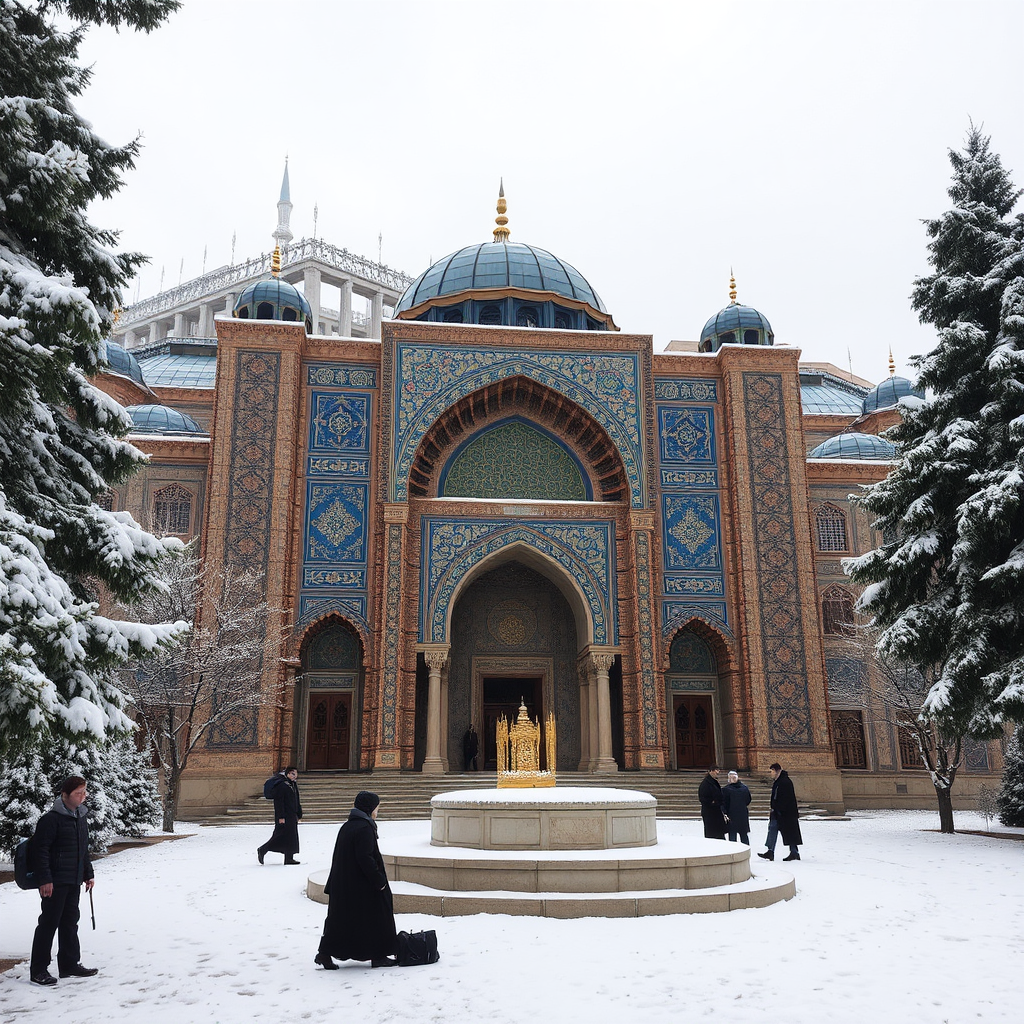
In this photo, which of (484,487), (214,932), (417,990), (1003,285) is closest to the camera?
(417,990)

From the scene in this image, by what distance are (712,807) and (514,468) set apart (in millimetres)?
13690

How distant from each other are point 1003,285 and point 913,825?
10.0 m

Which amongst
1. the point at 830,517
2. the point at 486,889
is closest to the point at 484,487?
the point at 830,517

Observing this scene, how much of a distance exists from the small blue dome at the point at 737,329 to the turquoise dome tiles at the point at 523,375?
405 centimetres

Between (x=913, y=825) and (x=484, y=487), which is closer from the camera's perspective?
(x=913, y=825)

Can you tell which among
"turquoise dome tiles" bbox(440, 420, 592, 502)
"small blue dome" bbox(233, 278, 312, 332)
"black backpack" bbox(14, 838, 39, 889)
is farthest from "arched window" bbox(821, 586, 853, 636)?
"black backpack" bbox(14, 838, 39, 889)

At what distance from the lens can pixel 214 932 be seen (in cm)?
752

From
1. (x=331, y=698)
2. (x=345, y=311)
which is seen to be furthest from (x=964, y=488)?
(x=345, y=311)

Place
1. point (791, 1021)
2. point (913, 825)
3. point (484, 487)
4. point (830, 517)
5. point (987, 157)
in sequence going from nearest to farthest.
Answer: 1. point (791, 1021)
2. point (987, 157)
3. point (913, 825)
4. point (484, 487)
5. point (830, 517)

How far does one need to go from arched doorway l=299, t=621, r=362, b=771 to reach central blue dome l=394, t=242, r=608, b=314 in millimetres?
10368

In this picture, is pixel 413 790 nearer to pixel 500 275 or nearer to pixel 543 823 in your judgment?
pixel 543 823

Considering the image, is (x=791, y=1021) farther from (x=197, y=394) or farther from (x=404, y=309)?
(x=197, y=394)

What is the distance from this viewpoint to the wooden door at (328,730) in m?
22.8

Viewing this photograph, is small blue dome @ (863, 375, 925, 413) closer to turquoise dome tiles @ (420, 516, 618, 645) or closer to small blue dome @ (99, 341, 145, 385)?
turquoise dome tiles @ (420, 516, 618, 645)
